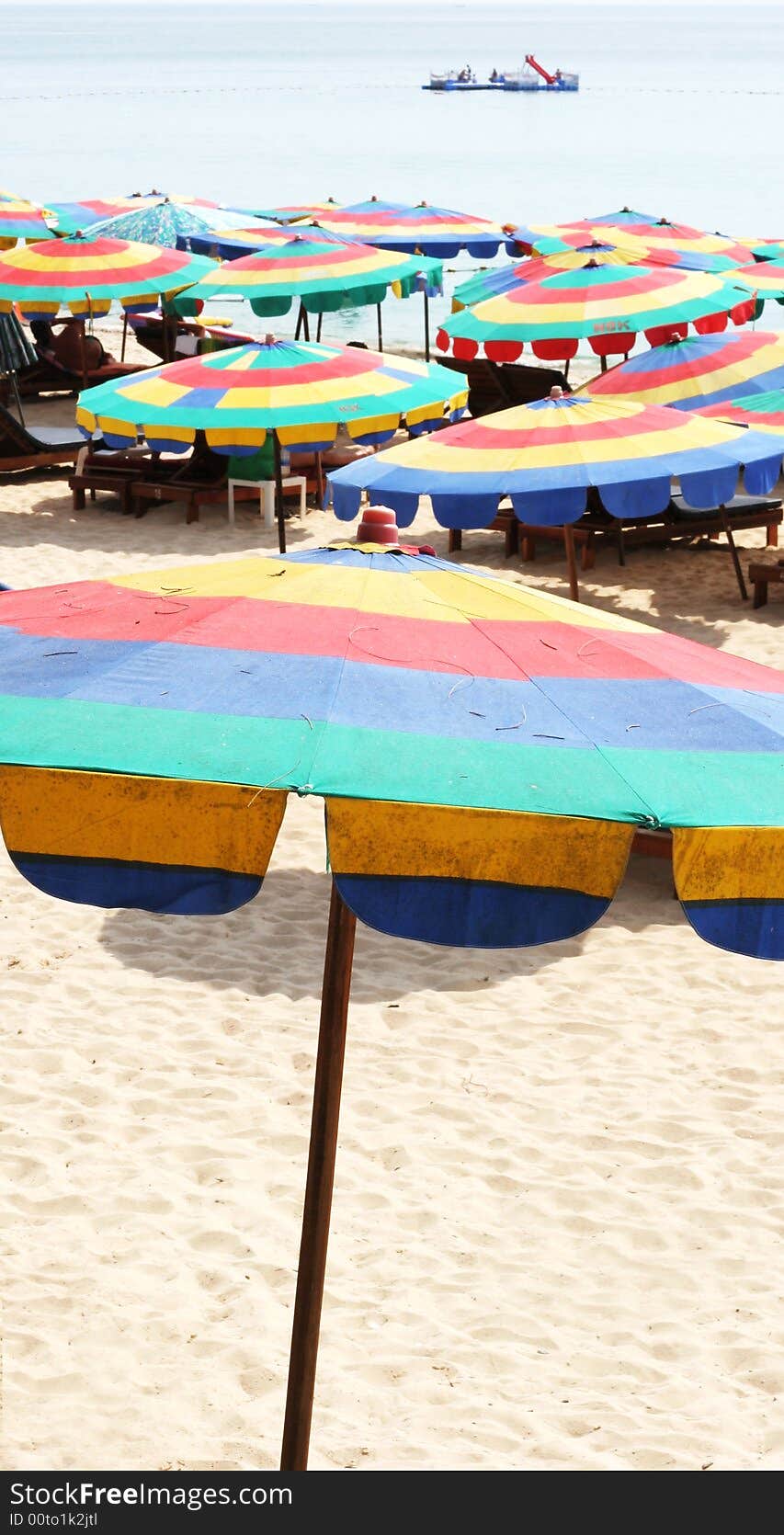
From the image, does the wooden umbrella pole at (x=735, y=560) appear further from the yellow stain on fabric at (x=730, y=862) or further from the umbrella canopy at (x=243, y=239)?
the yellow stain on fabric at (x=730, y=862)

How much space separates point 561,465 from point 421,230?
1361 centimetres

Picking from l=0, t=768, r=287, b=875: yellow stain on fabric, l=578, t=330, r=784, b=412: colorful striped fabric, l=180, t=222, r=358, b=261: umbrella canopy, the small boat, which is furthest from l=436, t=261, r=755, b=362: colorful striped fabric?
the small boat

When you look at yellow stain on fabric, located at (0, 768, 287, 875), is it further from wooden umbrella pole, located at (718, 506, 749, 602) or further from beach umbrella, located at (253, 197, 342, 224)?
beach umbrella, located at (253, 197, 342, 224)

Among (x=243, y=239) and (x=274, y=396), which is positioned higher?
(x=243, y=239)

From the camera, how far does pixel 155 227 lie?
20109 mm

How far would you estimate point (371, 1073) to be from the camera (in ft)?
17.8

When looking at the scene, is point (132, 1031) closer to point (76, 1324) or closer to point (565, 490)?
point (76, 1324)

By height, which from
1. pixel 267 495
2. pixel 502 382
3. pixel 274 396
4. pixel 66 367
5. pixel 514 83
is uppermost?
pixel 514 83

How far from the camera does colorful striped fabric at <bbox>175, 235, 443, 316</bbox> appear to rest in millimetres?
13625

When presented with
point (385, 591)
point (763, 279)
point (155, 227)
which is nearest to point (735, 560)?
point (763, 279)

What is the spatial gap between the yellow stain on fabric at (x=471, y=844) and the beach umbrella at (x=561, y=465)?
15.2 ft

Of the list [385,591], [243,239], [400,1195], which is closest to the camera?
[385,591]

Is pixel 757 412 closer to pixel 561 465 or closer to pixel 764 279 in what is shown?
pixel 561 465
